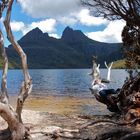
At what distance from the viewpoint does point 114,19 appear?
1018 inches

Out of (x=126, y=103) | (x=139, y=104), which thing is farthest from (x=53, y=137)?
(x=126, y=103)

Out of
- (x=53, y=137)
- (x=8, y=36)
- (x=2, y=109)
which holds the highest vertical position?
(x=8, y=36)

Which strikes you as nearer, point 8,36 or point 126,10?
point 8,36

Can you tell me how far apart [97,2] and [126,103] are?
725 centimetres

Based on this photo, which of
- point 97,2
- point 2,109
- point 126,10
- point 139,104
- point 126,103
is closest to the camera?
point 2,109

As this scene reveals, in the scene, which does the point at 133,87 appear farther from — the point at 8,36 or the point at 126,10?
the point at 8,36

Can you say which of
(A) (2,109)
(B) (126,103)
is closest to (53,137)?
(A) (2,109)

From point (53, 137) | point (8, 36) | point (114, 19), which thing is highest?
point (114, 19)

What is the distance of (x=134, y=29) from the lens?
84.8 feet

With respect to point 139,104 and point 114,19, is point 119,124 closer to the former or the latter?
point 139,104

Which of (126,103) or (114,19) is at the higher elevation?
(114,19)

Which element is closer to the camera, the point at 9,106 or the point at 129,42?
the point at 9,106

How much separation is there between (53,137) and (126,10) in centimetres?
1163

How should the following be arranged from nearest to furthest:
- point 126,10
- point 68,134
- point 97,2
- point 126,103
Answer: point 68,134 < point 126,103 < point 126,10 < point 97,2
